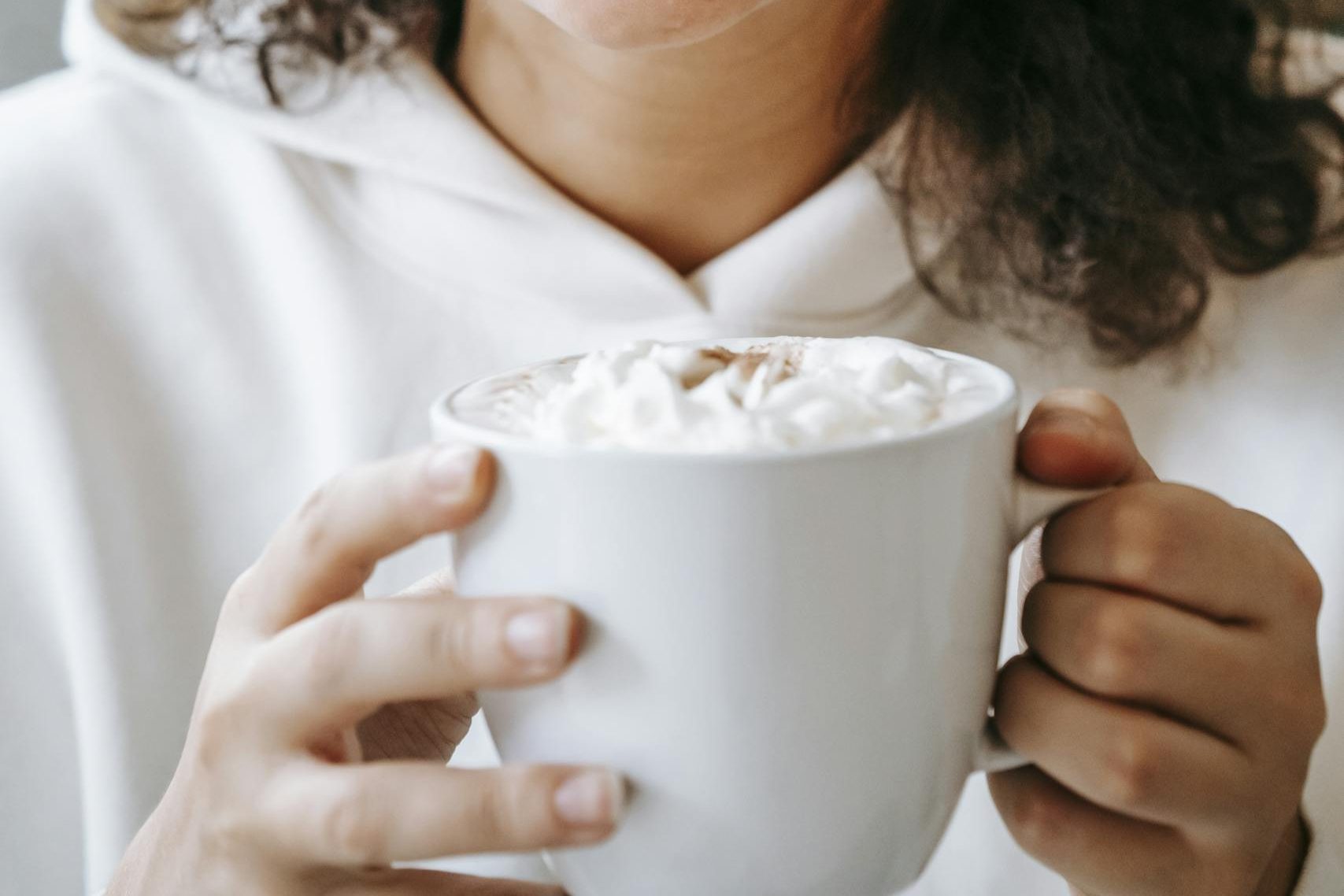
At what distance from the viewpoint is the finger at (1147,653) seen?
19.6 inches

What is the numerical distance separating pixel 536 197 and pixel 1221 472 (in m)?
0.65

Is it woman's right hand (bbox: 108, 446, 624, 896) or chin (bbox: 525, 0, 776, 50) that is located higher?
chin (bbox: 525, 0, 776, 50)

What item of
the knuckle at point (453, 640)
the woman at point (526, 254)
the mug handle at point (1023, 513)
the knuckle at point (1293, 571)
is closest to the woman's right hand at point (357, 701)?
the knuckle at point (453, 640)

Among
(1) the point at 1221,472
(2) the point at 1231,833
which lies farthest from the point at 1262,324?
(2) the point at 1231,833

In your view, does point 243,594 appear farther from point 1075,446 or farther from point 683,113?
point 683,113

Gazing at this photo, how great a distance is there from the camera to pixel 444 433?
46cm

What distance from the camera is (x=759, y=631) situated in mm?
415

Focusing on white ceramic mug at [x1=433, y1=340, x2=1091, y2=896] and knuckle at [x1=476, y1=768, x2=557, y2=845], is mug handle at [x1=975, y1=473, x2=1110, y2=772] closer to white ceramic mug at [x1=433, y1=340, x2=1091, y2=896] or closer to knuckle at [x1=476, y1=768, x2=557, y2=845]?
white ceramic mug at [x1=433, y1=340, x2=1091, y2=896]

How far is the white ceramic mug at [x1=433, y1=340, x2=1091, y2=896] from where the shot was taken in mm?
406

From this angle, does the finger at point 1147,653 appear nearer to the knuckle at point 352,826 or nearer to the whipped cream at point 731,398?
the whipped cream at point 731,398

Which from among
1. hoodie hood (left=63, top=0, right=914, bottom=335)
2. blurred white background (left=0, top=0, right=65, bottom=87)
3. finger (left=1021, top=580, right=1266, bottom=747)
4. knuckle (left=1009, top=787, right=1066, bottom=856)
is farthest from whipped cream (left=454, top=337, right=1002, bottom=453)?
blurred white background (left=0, top=0, right=65, bottom=87)

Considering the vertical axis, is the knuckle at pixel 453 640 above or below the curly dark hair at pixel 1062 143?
above

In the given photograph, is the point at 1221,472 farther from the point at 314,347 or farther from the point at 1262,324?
the point at 314,347

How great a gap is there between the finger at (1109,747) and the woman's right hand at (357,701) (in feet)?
0.63
